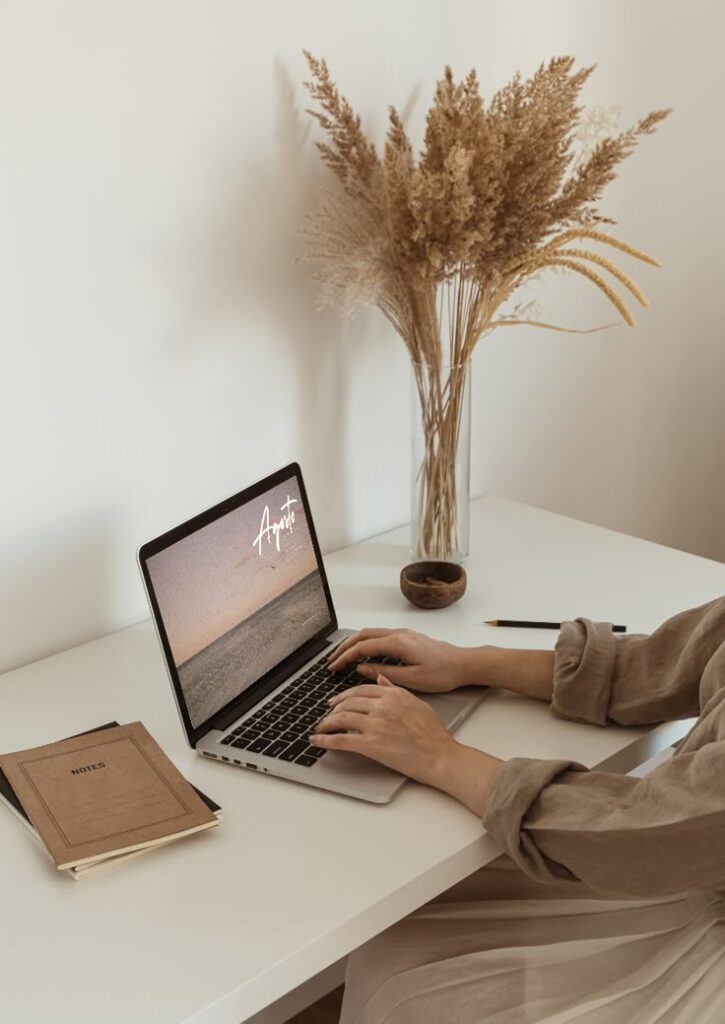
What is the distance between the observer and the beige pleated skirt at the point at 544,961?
1.01m

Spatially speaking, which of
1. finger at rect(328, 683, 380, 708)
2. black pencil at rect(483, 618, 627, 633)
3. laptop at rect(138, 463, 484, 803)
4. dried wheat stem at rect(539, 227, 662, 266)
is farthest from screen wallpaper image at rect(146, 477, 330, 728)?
dried wheat stem at rect(539, 227, 662, 266)

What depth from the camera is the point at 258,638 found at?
1.25 metres

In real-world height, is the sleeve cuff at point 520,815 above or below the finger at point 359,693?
below

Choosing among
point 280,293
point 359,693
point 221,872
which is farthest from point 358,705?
point 280,293

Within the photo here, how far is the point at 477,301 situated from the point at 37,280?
542 millimetres

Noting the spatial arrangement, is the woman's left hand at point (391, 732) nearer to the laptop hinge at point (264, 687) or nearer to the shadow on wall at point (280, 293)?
the laptop hinge at point (264, 687)

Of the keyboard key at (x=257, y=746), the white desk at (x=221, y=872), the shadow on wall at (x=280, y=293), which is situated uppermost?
the shadow on wall at (x=280, y=293)

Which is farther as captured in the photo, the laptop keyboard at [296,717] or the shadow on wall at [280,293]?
the shadow on wall at [280,293]

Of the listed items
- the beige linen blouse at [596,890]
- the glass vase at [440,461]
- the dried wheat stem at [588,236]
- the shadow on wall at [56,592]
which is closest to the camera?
the beige linen blouse at [596,890]

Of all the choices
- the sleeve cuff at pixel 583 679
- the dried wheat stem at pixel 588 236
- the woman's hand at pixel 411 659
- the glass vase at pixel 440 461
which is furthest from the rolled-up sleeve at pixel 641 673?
the dried wheat stem at pixel 588 236

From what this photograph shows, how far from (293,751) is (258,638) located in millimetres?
163

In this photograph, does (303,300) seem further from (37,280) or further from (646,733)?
(646,733)

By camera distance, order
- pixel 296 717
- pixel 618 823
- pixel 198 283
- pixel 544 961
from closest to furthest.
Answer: pixel 618 823 < pixel 544 961 < pixel 296 717 < pixel 198 283

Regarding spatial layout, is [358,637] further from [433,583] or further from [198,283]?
[198,283]
